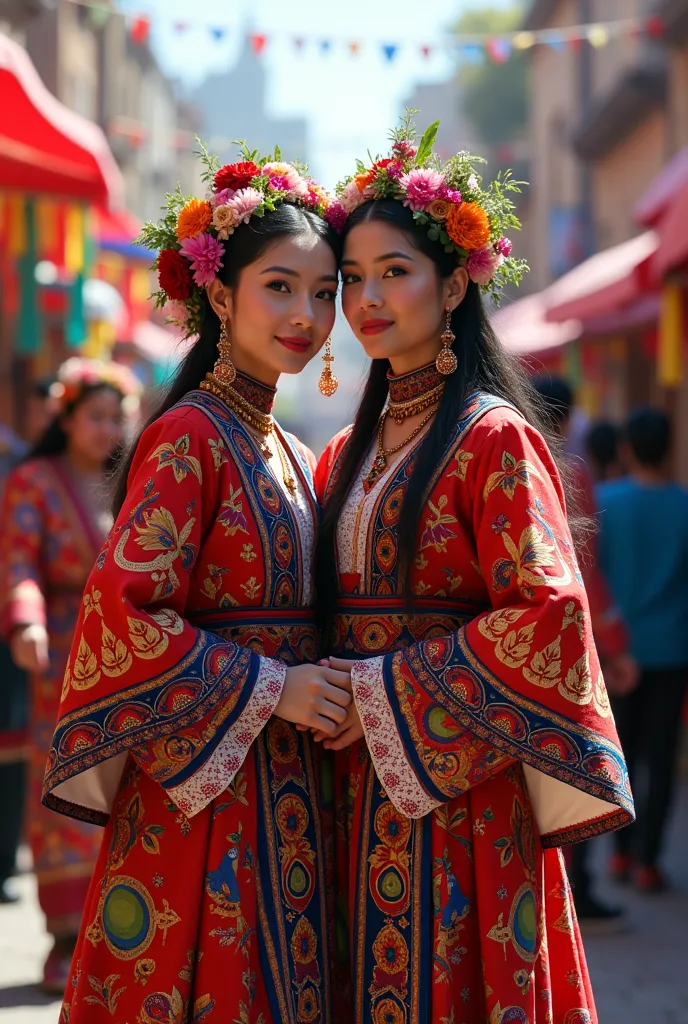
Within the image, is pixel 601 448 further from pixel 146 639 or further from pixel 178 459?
pixel 146 639

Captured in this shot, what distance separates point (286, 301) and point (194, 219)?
0.28 m

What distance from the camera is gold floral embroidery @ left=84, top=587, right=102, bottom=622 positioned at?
2654mm

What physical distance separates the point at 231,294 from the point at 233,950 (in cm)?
131

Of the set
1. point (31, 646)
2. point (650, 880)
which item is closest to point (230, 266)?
point (31, 646)

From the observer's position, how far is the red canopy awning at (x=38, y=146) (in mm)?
5965

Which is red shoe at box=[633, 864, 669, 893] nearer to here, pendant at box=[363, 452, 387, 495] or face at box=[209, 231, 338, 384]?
pendant at box=[363, 452, 387, 495]

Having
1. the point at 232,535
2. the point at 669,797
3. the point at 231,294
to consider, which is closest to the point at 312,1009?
the point at 232,535

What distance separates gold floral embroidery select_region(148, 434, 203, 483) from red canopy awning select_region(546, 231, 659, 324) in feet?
13.3

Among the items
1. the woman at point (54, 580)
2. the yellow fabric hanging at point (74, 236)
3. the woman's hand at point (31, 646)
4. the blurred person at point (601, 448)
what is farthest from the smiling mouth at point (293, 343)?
the blurred person at point (601, 448)

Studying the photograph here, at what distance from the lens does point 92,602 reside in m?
2.67

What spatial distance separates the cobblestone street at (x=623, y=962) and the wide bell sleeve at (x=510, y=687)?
7.04ft

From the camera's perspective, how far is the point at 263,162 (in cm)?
308

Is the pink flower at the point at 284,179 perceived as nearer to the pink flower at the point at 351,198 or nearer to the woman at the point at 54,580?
the pink flower at the point at 351,198

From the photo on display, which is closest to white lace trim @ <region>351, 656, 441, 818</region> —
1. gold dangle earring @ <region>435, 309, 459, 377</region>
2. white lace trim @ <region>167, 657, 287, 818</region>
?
white lace trim @ <region>167, 657, 287, 818</region>
